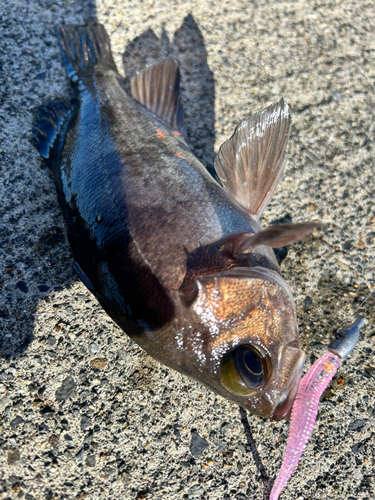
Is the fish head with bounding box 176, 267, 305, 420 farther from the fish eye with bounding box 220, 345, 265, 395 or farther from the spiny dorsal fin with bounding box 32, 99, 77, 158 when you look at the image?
the spiny dorsal fin with bounding box 32, 99, 77, 158

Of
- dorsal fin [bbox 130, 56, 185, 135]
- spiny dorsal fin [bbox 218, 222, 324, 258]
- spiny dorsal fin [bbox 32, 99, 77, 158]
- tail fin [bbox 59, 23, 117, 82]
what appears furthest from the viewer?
tail fin [bbox 59, 23, 117, 82]

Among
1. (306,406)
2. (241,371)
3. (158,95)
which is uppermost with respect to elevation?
(158,95)

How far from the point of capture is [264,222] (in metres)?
2.88

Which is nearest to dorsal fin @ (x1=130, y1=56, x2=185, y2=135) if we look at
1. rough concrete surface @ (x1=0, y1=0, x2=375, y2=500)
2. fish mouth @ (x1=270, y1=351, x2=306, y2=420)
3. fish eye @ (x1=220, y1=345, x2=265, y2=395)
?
rough concrete surface @ (x1=0, y1=0, x2=375, y2=500)

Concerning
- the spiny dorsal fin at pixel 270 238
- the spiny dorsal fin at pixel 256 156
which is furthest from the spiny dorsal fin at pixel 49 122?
the spiny dorsal fin at pixel 270 238

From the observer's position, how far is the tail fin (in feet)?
9.93

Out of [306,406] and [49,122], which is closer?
[306,406]

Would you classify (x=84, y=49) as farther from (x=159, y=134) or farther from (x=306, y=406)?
(x=306, y=406)

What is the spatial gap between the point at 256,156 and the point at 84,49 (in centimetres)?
171

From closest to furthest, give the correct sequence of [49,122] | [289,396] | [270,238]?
[270,238] → [289,396] → [49,122]

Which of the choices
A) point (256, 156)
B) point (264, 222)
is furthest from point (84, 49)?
point (264, 222)

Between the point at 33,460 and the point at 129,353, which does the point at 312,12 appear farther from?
the point at 33,460

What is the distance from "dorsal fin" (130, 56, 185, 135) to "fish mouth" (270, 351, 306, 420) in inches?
73.5

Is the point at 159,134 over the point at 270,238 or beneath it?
over
